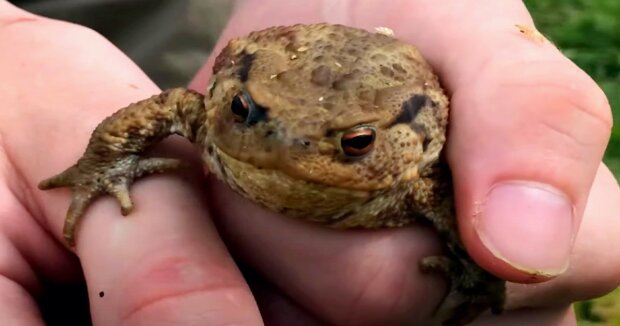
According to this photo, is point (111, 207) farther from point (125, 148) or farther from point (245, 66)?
point (245, 66)

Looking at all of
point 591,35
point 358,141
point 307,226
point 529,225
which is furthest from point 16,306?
point 591,35

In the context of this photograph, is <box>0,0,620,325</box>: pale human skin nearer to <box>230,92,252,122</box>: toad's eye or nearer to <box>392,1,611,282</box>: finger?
<box>392,1,611,282</box>: finger

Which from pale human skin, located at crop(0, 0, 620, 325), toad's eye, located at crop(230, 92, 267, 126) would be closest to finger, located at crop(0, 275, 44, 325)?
pale human skin, located at crop(0, 0, 620, 325)

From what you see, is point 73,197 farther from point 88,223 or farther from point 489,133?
point 489,133

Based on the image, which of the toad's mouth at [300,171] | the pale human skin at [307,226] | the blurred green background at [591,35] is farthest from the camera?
the blurred green background at [591,35]

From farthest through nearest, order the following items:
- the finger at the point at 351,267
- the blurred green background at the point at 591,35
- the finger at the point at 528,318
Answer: the blurred green background at the point at 591,35
the finger at the point at 528,318
the finger at the point at 351,267

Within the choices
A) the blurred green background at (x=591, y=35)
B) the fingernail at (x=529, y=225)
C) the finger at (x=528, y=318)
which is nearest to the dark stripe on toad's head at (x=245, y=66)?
the fingernail at (x=529, y=225)

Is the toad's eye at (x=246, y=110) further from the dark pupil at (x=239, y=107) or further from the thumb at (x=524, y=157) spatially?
the thumb at (x=524, y=157)
